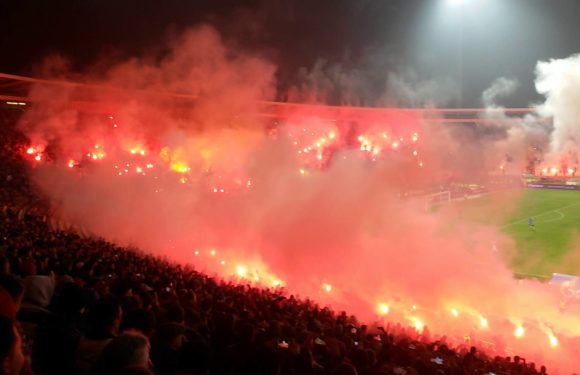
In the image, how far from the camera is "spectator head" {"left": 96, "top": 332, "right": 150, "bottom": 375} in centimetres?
185

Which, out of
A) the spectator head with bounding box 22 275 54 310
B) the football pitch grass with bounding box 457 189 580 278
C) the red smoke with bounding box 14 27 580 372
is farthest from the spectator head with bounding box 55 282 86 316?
the football pitch grass with bounding box 457 189 580 278

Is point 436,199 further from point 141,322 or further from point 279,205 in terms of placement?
point 141,322

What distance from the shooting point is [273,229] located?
1361 cm

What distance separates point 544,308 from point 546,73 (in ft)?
20.8

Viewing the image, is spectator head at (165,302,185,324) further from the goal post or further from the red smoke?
the goal post

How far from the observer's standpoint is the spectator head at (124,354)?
1849 mm

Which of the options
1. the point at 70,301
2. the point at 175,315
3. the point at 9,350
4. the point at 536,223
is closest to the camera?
the point at 9,350

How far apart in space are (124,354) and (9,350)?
41cm

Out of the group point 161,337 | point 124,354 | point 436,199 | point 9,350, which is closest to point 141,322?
point 161,337

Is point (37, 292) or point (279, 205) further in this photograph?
point (279, 205)

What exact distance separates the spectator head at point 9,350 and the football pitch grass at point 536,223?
16045 millimetres

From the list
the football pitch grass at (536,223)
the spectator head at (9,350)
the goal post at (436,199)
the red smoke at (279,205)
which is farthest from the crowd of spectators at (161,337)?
the football pitch grass at (536,223)

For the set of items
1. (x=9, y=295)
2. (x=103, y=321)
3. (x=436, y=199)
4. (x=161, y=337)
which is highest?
(x=436, y=199)

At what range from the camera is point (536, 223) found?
58.9 feet
